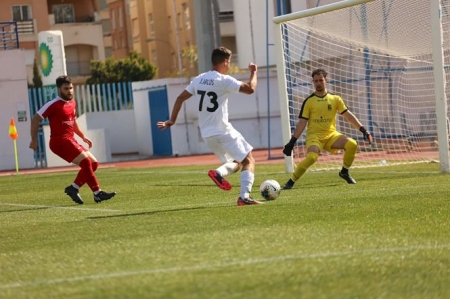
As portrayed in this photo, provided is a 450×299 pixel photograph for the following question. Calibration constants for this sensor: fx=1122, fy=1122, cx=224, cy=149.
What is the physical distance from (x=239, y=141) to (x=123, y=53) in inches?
2996

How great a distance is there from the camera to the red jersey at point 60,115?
16.1 metres

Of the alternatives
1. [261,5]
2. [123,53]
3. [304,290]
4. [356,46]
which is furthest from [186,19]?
[304,290]

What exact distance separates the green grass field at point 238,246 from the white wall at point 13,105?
21981 millimetres

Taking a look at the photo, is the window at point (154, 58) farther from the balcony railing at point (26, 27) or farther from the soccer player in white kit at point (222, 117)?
the soccer player in white kit at point (222, 117)

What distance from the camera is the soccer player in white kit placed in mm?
13172

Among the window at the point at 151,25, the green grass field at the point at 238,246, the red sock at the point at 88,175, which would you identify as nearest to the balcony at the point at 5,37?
the red sock at the point at 88,175

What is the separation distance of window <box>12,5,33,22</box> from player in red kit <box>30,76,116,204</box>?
56.4m

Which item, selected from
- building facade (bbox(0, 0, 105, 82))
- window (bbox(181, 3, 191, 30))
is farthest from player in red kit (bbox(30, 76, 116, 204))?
window (bbox(181, 3, 191, 30))

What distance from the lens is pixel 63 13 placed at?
255ft

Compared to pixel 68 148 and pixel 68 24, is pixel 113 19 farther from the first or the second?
pixel 68 148

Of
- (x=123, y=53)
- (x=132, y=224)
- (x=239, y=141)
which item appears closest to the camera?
(x=132, y=224)

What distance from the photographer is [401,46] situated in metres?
21.0

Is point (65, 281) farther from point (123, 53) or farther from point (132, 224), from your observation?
point (123, 53)

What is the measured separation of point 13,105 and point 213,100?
2500 cm
